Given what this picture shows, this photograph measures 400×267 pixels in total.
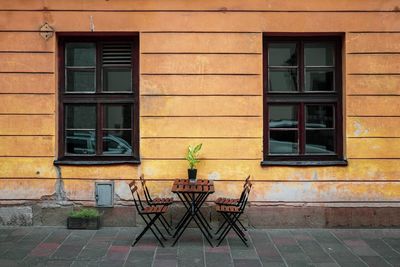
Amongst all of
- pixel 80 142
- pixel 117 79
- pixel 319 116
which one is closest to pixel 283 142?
pixel 319 116

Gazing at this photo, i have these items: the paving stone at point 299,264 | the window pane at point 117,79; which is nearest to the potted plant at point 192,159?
the window pane at point 117,79

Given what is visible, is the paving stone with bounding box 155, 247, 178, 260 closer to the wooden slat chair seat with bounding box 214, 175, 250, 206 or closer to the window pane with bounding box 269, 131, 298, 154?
the wooden slat chair seat with bounding box 214, 175, 250, 206

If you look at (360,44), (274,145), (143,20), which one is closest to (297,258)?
(274,145)

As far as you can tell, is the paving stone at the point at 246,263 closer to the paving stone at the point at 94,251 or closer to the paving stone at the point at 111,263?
the paving stone at the point at 111,263

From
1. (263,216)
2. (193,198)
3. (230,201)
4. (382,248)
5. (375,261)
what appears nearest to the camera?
(375,261)

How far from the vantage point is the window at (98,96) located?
790 centimetres

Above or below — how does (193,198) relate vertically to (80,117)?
below

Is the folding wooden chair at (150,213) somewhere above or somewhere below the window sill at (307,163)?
below

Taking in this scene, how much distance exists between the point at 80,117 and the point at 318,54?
4071 millimetres

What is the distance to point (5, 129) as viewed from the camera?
7688 millimetres

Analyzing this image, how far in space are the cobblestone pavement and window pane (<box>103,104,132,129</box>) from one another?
168 cm

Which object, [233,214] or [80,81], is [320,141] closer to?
[233,214]

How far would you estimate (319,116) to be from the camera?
7.97m

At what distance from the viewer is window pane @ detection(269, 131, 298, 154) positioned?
312 inches
